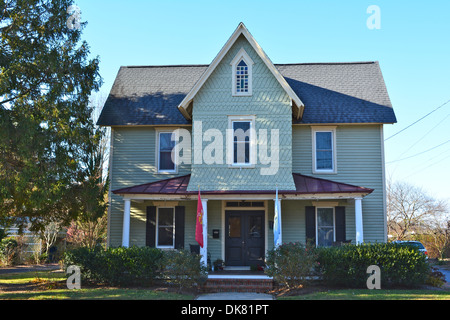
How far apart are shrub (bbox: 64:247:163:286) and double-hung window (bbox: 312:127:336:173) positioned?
7.63 meters

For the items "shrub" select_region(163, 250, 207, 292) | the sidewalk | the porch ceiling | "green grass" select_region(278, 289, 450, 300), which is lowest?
the sidewalk

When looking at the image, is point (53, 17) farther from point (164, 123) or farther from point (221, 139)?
point (221, 139)

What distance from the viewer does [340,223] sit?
1806cm

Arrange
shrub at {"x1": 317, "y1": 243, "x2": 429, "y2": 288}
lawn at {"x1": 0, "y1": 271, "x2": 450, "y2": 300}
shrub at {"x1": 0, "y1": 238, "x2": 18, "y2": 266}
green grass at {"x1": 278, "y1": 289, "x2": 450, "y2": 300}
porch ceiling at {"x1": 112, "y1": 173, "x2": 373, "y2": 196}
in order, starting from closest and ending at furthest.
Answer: green grass at {"x1": 278, "y1": 289, "x2": 450, "y2": 300}, lawn at {"x1": 0, "y1": 271, "x2": 450, "y2": 300}, shrub at {"x1": 317, "y1": 243, "x2": 429, "y2": 288}, porch ceiling at {"x1": 112, "y1": 173, "x2": 373, "y2": 196}, shrub at {"x1": 0, "y1": 238, "x2": 18, "y2": 266}

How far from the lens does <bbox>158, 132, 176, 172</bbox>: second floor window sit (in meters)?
19.2

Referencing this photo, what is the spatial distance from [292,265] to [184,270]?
343 cm

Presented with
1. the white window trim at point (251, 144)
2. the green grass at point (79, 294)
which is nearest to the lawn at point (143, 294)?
the green grass at point (79, 294)

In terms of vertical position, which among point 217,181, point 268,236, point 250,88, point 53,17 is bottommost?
point 268,236

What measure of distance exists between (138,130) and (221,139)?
4.21 m

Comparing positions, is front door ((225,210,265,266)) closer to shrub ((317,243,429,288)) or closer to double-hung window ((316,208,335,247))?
double-hung window ((316,208,335,247))

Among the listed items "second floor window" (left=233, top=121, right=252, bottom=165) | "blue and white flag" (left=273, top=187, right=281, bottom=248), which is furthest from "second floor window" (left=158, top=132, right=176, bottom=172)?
"blue and white flag" (left=273, top=187, right=281, bottom=248)
